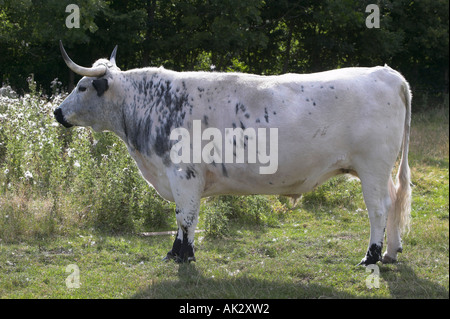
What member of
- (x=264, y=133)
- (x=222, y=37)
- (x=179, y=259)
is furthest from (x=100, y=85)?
(x=222, y=37)

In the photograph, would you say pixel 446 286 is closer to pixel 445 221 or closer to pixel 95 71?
pixel 445 221

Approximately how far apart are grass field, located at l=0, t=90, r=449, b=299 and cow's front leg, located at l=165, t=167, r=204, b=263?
237 millimetres

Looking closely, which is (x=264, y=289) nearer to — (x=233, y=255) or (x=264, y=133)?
(x=233, y=255)

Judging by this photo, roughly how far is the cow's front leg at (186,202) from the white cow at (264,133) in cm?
1

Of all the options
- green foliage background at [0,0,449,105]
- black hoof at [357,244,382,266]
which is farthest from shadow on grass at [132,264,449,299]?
green foliage background at [0,0,449,105]

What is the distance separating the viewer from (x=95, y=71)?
23.1 feet

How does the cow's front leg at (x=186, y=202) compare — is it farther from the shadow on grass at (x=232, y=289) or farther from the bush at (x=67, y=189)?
the bush at (x=67, y=189)

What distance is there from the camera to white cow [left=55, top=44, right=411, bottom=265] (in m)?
6.35

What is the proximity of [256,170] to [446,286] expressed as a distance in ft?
7.36

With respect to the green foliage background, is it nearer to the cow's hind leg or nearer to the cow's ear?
the cow's ear

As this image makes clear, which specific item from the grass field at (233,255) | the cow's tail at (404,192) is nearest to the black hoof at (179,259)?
the grass field at (233,255)

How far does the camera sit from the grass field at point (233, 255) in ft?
19.7

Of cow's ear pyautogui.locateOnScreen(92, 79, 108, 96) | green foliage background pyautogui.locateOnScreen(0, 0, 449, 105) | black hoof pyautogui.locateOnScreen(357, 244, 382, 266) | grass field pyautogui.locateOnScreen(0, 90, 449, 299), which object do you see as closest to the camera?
grass field pyautogui.locateOnScreen(0, 90, 449, 299)
